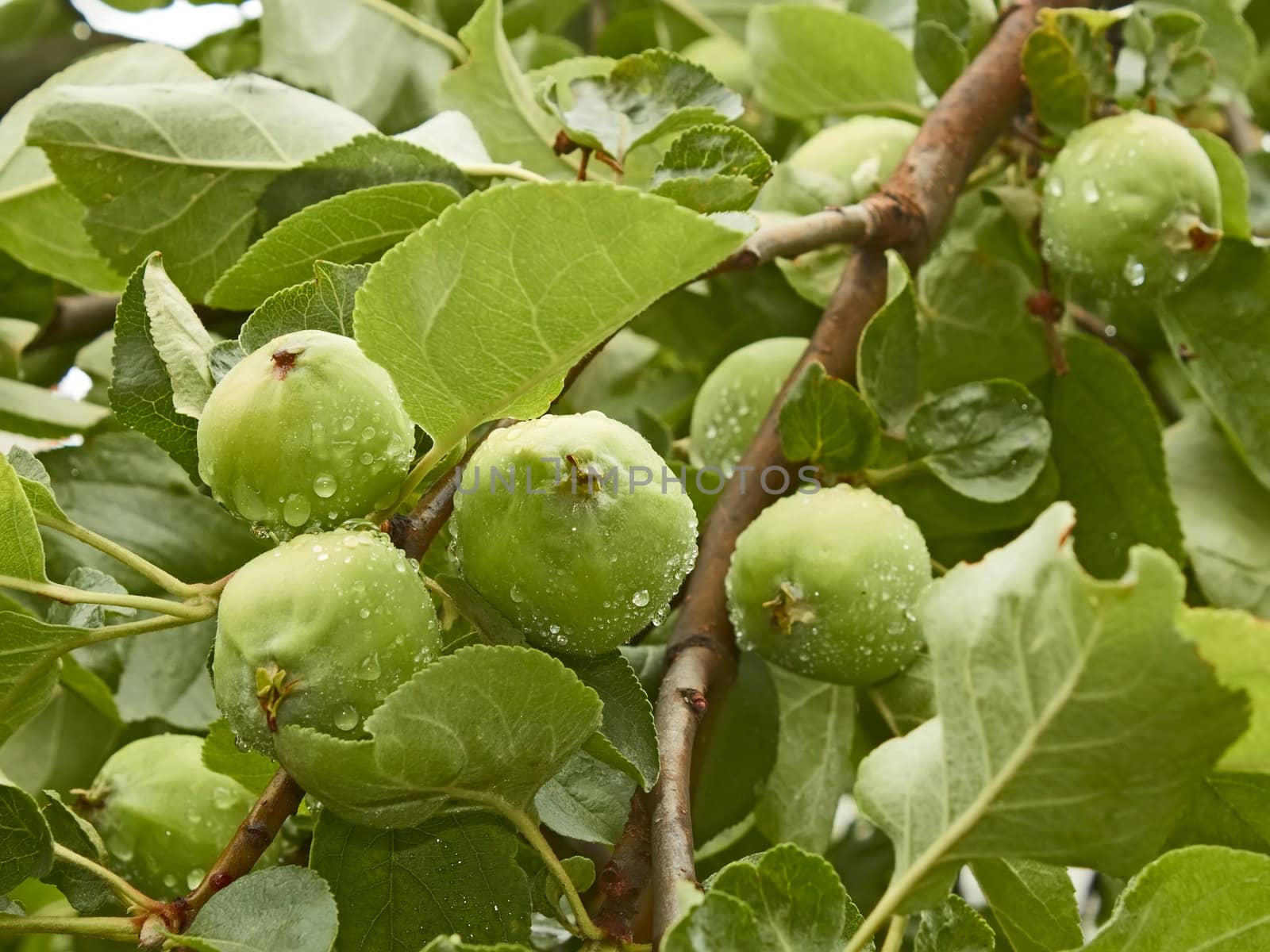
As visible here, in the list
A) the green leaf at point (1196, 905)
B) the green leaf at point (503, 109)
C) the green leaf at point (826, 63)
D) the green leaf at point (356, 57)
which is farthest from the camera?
the green leaf at point (356, 57)

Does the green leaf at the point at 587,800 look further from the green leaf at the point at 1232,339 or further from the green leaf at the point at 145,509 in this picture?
the green leaf at the point at 1232,339

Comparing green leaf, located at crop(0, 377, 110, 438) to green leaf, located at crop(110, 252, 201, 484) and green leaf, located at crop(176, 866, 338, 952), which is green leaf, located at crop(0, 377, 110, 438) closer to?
green leaf, located at crop(110, 252, 201, 484)

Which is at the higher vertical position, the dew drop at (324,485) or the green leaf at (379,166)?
the green leaf at (379,166)

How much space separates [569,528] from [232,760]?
30 cm

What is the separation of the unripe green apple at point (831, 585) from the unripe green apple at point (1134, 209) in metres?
0.29

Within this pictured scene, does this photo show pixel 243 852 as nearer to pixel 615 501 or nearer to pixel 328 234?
pixel 615 501

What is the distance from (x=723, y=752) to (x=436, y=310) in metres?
0.43

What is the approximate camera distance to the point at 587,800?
646 millimetres

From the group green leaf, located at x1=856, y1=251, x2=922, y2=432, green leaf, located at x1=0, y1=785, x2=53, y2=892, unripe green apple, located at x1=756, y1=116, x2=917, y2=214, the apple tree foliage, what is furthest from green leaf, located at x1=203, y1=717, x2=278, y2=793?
unripe green apple, located at x1=756, y1=116, x2=917, y2=214

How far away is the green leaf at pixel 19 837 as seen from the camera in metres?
0.59

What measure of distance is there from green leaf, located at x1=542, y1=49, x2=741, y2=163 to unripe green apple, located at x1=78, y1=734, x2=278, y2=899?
0.45 m

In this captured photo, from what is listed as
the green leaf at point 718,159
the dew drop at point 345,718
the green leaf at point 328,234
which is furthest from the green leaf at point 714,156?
the dew drop at point 345,718

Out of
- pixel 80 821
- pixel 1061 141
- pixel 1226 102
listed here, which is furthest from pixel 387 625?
pixel 1226 102

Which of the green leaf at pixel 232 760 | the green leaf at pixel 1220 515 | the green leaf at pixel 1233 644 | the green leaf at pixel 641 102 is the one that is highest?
the green leaf at pixel 641 102
